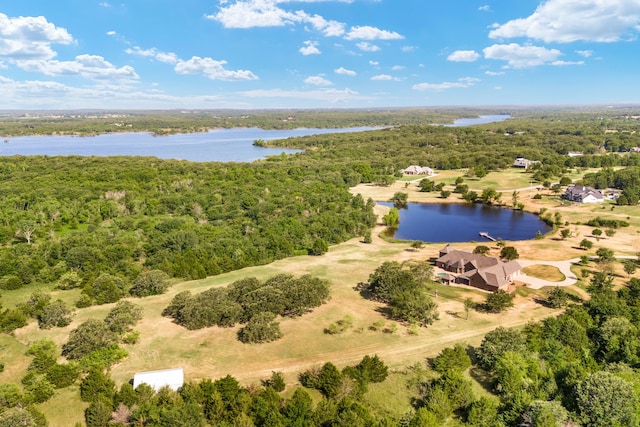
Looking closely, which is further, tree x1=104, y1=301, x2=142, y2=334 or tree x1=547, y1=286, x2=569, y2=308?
tree x1=547, y1=286, x2=569, y2=308

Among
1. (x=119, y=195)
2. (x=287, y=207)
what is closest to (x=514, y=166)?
(x=287, y=207)

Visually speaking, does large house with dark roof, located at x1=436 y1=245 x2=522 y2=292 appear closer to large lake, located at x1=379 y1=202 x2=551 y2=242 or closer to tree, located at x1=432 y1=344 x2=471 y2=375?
large lake, located at x1=379 y1=202 x2=551 y2=242

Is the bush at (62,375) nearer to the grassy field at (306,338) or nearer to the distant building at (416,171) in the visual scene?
the grassy field at (306,338)

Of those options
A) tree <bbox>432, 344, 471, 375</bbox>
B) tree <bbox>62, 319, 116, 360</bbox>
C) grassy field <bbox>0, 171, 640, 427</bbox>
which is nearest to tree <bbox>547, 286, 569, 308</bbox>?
grassy field <bbox>0, 171, 640, 427</bbox>

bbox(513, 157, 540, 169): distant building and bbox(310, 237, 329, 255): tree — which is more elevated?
bbox(513, 157, 540, 169): distant building

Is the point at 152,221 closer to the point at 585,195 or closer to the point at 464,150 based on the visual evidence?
the point at 585,195

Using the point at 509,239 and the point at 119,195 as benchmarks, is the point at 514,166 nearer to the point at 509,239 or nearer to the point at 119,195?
the point at 509,239

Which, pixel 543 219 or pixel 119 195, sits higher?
pixel 119 195
